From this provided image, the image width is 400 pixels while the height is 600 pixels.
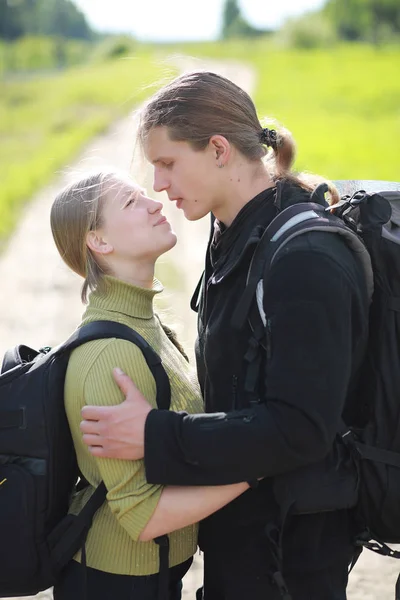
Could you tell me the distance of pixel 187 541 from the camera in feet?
7.91

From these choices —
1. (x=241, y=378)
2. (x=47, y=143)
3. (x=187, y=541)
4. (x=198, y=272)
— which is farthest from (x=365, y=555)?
(x=47, y=143)

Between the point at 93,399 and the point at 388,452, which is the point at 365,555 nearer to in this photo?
the point at 388,452

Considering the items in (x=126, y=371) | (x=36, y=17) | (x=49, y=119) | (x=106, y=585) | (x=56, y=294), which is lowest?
(x=106, y=585)

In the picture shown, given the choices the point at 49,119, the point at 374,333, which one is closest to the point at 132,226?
the point at 374,333

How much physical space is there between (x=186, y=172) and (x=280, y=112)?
107 ft

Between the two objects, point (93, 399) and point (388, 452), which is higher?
point (93, 399)

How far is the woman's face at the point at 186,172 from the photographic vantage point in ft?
7.66

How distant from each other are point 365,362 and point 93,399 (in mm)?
653

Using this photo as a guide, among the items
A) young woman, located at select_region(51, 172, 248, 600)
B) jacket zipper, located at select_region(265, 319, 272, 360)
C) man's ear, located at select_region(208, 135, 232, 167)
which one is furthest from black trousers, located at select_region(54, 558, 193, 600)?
man's ear, located at select_region(208, 135, 232, 167)

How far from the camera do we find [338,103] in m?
41.6

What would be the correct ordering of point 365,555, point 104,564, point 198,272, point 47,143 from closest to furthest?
point 104,564 < point 365,555 < point 198,272 < point 47,143

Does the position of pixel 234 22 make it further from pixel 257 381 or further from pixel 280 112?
pixel 257 381

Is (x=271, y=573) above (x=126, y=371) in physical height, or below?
below

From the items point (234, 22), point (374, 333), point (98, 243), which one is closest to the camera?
point (374, 333)
